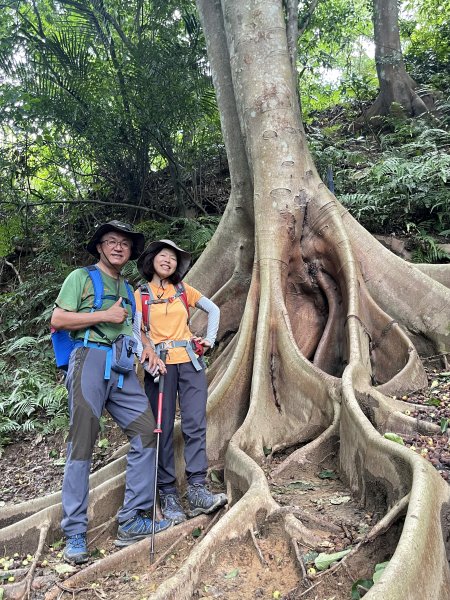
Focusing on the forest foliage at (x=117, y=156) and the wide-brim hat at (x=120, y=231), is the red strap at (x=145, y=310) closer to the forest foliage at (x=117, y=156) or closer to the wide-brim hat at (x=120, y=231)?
the wide-brim hat at (x=120, y=231)

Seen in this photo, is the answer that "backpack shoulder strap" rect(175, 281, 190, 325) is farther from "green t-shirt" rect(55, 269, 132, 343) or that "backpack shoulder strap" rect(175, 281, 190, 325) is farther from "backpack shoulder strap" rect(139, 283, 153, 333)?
"green t-shirt" rect(55, 269, 132, 343)

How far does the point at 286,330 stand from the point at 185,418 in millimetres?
1565

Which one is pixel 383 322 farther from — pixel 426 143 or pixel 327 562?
pixel 426 143

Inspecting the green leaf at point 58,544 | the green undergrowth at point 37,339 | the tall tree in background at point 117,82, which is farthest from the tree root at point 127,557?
the tall tree in background at point 117,82

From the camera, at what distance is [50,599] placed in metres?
3.20

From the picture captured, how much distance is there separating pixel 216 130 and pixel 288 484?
7.46m

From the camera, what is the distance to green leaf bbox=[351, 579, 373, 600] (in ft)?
8.46

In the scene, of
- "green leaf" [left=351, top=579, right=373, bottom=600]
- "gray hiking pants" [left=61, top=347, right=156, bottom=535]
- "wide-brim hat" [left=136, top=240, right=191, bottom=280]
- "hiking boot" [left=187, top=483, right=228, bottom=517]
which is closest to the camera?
"green leaf" [left=351, top=579, right=373, bottom=600]

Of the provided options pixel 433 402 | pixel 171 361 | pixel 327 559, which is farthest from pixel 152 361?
pixel 433 402

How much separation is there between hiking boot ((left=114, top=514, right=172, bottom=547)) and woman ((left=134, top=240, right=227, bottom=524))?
8.3 inches

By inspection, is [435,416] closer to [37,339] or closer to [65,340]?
[65,340]

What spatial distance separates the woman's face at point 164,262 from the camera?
4.34 metres

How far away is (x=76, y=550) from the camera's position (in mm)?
3615

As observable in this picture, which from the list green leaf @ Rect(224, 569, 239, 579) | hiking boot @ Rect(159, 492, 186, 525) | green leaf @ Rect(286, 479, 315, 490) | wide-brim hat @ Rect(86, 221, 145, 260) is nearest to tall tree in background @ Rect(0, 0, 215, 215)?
wide-brim hat @ Rect(86, 221, 145, 260)
